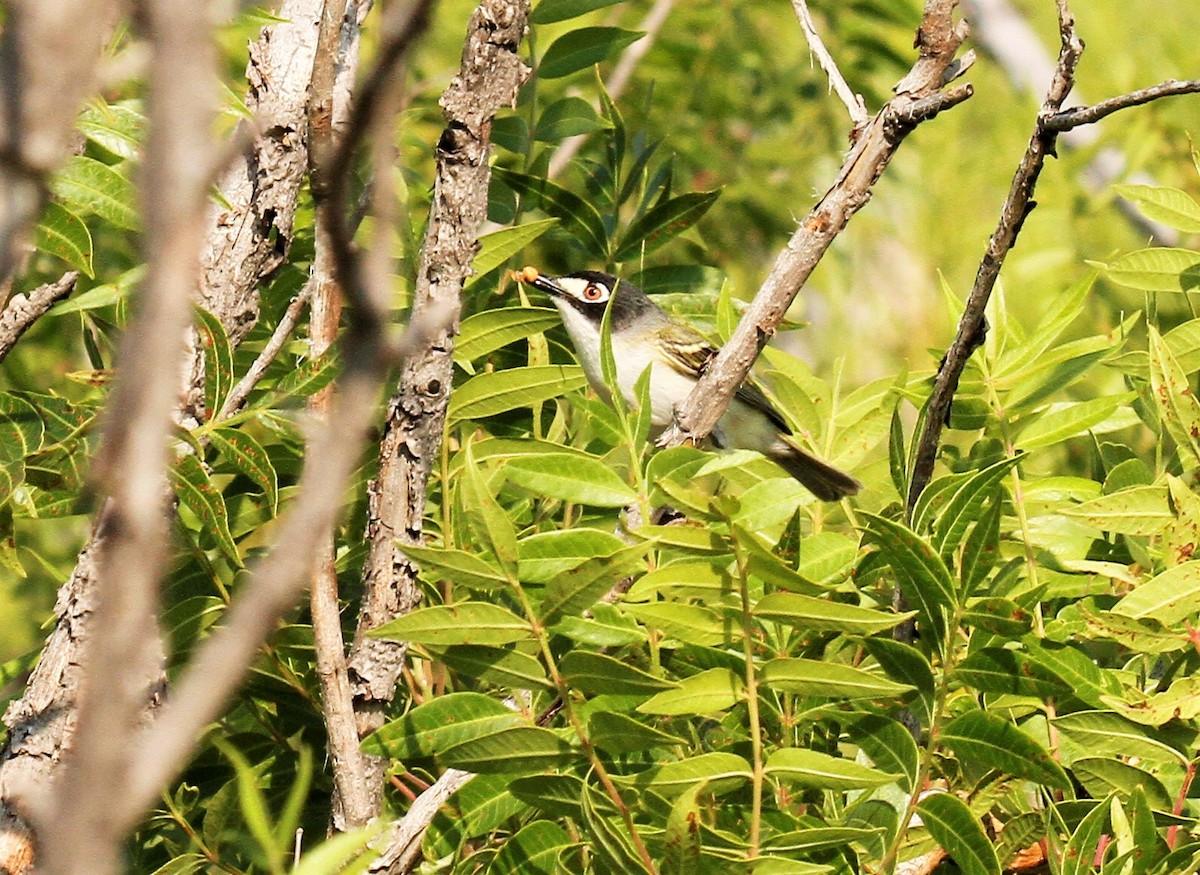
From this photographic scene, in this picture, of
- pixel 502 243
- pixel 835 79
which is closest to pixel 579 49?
pixel 502 243

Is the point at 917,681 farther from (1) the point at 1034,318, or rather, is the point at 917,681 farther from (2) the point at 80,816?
(1) the point at 1034,318

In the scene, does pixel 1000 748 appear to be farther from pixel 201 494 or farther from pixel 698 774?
pixel 201 494

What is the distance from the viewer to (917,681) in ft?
6.17

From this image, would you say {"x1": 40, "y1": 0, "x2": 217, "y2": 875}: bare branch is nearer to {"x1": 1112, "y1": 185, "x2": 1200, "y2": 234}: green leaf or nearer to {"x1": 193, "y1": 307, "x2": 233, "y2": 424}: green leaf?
{"x1": 193, "y1": 307, "x2": 233, "y2": 424}: green leaf

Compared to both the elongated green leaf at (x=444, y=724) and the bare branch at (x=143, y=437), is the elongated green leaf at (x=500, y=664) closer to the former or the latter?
the elongated green leaf at (x=444, y=724)

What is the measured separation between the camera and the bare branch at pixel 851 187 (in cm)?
220

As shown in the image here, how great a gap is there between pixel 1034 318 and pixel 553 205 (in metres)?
4.63

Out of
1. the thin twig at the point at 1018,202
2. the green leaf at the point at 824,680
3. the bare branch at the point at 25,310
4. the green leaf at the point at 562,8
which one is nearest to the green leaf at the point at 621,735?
the green leaf at the point at 824,680

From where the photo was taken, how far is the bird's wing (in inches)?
235

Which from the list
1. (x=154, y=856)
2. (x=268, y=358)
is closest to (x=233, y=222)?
(x=268, y=358)

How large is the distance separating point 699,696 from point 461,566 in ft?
1.12

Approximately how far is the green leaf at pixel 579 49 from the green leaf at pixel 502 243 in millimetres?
544

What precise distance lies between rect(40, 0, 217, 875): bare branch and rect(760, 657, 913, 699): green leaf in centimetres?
112

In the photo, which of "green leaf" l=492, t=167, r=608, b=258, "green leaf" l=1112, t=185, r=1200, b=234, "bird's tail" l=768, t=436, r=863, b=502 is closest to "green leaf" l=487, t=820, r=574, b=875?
"bird's tail" l=768, t=436, r=863, b=502
